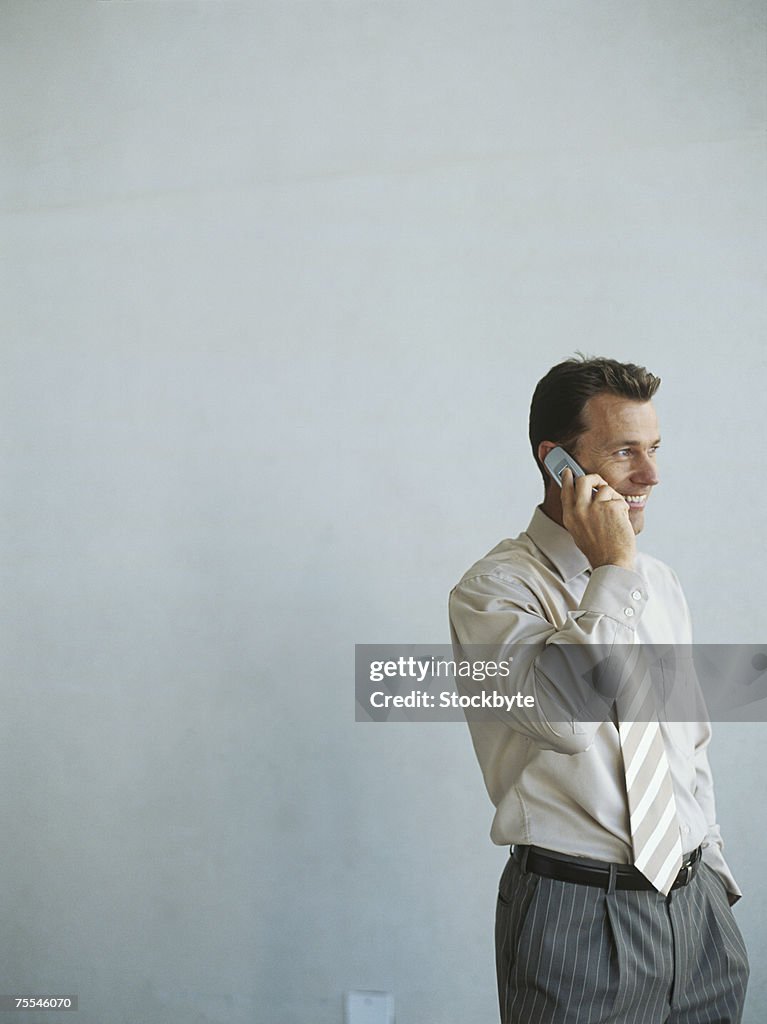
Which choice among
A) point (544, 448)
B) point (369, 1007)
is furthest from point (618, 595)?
point (369, 1007)

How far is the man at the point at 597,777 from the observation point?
1.47 m

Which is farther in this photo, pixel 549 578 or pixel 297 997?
pixel 297 997

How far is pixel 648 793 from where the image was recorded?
1.55m

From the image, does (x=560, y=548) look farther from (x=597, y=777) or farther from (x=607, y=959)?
(x=607, y=959)

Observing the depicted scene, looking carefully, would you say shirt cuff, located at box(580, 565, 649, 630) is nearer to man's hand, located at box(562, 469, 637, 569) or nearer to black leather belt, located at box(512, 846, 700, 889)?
man's hand, located at box(562, 469, 637, 569)

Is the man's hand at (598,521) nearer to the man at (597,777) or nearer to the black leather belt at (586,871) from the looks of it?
the man at (597,777)

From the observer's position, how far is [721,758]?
7.77 ft

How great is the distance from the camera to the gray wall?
2436 millimetres

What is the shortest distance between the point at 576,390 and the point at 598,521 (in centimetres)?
28

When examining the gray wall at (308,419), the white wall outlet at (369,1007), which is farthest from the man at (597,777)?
the white wall outlet at (369,1007)

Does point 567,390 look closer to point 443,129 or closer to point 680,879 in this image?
point 680,879

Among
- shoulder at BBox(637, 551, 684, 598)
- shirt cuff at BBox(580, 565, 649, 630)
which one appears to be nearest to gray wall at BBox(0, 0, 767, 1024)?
shoulder at BBox(637, 551, 684, 598)

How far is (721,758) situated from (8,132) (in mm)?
2621


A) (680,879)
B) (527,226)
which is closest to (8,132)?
(527,226)
